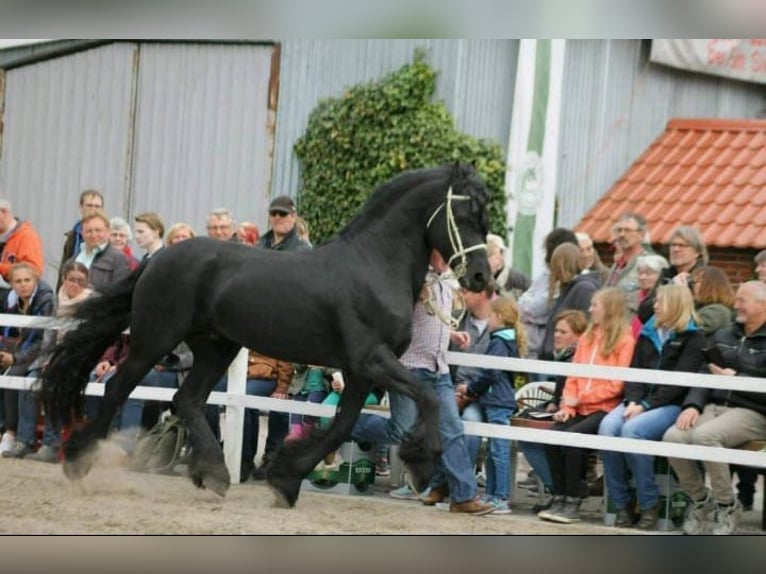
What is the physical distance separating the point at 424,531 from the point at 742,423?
1961mm

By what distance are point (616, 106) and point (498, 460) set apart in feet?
28.5

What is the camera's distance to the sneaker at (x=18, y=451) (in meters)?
10.3

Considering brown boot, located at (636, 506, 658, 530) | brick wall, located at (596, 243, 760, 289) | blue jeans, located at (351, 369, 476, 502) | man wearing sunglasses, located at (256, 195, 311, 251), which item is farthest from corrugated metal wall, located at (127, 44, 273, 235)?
brown boot, located at (636, 506, 658, 530)

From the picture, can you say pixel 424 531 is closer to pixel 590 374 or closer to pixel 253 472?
pixel 590 374

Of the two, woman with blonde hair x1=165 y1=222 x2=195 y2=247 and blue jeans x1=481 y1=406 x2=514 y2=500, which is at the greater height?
woman with blonde hair x1=165 y1=222 x2=195 y2=247

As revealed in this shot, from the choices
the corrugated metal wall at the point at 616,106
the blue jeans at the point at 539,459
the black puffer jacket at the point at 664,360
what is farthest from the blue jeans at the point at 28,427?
the corrugated metal wall at the point at 616,106

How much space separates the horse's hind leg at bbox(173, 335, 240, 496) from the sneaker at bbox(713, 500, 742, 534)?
2.91 metres

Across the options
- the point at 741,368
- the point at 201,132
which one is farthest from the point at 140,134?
the point at 741,368

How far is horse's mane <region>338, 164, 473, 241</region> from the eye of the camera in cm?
857

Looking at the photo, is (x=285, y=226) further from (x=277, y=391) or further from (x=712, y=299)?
(x=712, y=299)

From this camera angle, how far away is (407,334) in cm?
847

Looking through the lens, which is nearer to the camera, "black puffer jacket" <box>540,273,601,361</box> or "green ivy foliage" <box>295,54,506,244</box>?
"black puffer jacket" <box>540,273,601,361</box>

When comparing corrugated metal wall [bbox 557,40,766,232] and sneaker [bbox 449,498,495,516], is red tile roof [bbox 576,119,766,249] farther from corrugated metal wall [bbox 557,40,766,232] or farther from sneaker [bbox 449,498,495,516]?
sneaker [bbox 449,498,495,516]

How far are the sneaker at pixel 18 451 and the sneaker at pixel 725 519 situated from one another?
4898mm
